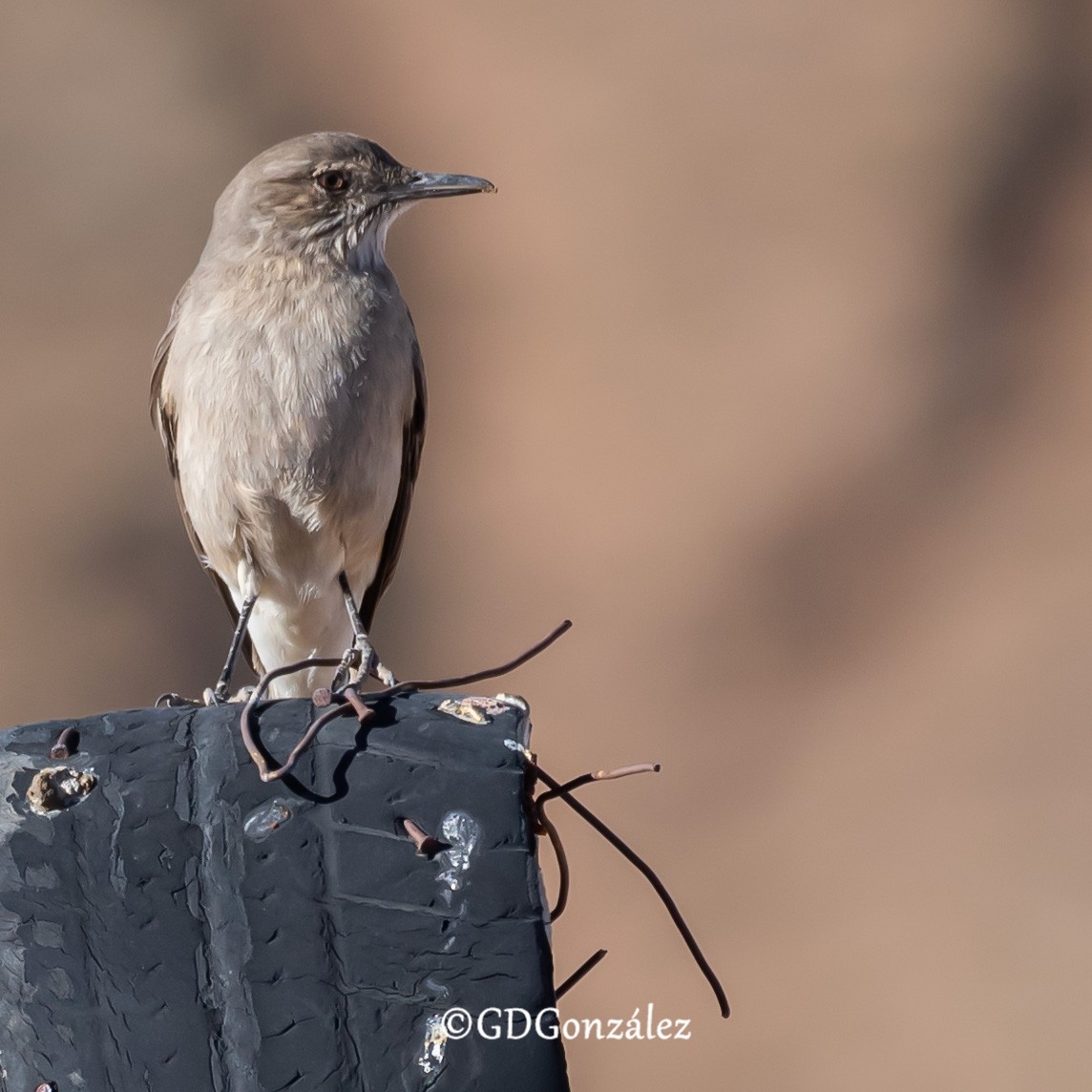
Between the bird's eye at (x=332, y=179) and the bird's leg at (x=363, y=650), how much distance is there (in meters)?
1.36

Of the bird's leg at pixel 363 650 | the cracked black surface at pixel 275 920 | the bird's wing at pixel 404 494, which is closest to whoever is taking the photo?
the cracked black surface at pixel 275 920

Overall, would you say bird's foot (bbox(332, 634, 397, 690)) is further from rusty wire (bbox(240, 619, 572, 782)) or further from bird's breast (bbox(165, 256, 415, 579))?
rusty wire (bbox(240, 619, 572, 782))

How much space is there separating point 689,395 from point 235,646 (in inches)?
227

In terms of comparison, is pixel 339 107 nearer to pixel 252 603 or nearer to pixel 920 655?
pixel 920 655

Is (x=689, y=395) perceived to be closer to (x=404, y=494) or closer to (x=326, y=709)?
(x=404, y=494)

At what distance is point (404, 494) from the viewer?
227 inches

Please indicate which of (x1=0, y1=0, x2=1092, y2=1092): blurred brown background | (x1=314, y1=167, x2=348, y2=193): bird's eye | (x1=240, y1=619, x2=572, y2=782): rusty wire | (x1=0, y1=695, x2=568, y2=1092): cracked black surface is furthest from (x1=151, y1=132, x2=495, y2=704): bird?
(x1=0, y1=0, x2=1092, y2=1092): blurred brown background

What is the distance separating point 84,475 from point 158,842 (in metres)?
8.50

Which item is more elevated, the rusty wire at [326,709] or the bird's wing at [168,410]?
the rusty wire at [326,709]

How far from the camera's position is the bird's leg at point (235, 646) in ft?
15.4

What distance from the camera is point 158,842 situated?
2.34m

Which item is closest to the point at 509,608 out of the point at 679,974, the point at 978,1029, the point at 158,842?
the point at 679,974

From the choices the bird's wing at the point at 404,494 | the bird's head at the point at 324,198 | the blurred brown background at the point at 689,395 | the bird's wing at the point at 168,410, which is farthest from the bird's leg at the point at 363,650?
the blurred brown background at the point at 689,395

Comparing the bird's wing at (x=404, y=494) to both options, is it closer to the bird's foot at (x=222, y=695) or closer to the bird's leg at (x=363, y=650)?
the bird's leg at (x=363, y=650)
